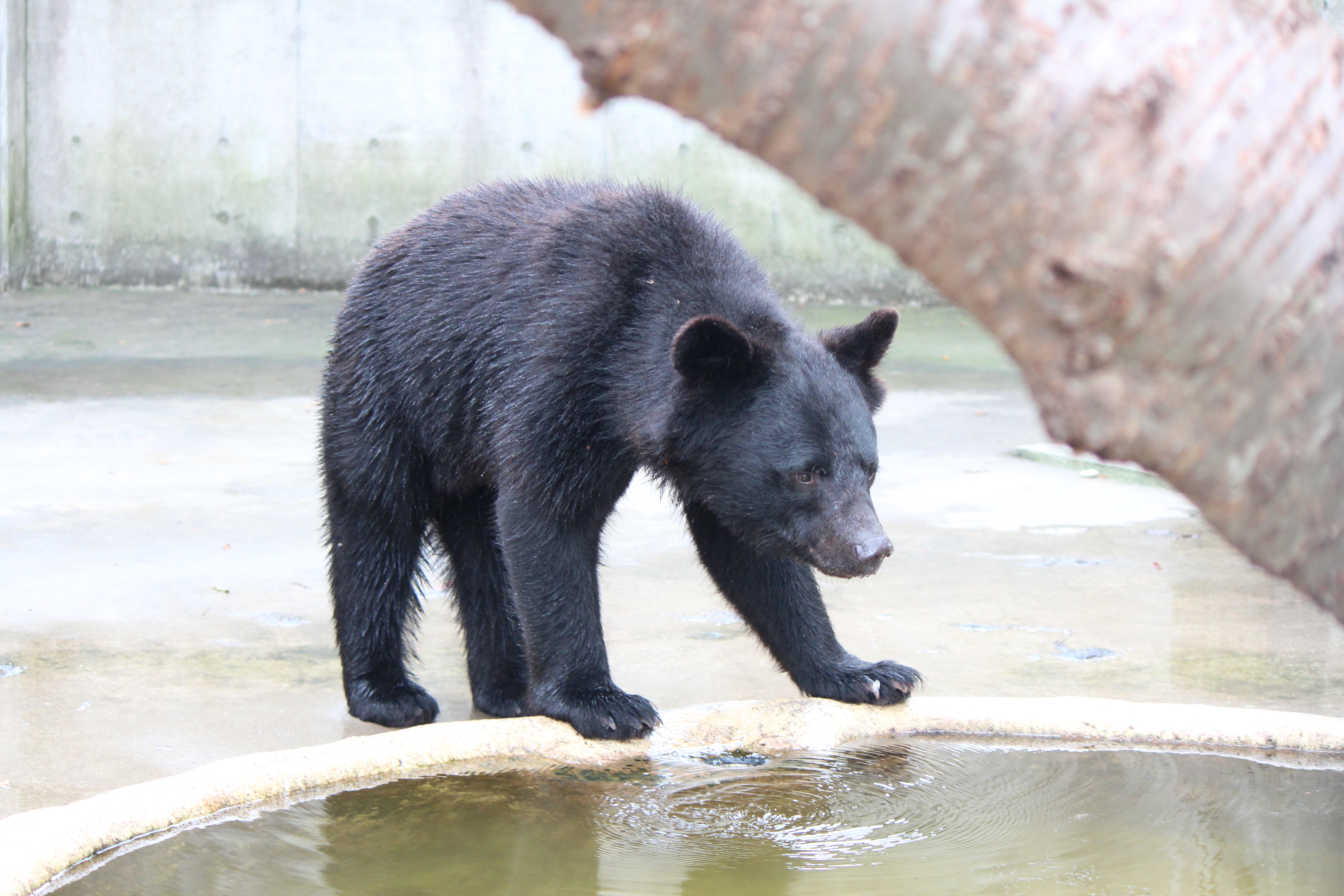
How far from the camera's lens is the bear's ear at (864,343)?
11.5 feet

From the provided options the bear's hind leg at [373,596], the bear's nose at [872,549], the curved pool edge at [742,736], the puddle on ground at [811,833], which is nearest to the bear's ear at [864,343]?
the bear's nose at [872,549]

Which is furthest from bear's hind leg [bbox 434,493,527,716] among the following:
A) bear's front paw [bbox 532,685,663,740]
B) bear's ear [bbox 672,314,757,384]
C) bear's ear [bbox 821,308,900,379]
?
bear's ear [bbox 821,308,900,379]

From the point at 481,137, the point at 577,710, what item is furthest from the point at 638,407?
the point at 481,137

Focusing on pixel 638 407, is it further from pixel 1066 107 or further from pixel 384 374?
pixel 1066 107

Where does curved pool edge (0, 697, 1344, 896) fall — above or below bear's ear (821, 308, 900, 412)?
below

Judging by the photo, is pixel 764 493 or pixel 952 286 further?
pixel 764 493

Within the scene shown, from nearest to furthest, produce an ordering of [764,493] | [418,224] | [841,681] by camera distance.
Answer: [764,493] → [841,681] → [418,224]

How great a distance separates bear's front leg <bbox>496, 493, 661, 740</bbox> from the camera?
3.44 m

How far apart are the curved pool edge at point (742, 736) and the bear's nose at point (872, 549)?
445mm

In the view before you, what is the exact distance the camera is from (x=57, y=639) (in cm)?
438

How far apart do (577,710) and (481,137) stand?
32.9 ft

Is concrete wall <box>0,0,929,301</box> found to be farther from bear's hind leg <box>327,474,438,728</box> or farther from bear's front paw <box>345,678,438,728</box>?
bear's front paw <box>345,678,438,728</box>

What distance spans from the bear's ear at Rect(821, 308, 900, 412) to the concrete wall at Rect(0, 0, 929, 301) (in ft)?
30.1

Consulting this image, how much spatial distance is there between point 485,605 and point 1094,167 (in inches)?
131
